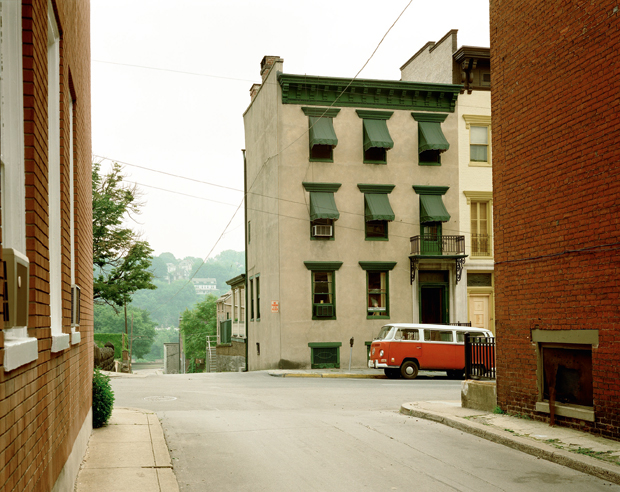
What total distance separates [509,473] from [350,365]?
20.1m

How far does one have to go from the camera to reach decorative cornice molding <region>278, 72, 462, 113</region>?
98.5 ft

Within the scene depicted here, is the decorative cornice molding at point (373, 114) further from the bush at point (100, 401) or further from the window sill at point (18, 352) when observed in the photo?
the window sill at point (18, 352)

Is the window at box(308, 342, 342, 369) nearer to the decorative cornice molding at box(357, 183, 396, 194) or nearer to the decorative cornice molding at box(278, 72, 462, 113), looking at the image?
the decorative cornice molding at box(357, 183, 396, 194)

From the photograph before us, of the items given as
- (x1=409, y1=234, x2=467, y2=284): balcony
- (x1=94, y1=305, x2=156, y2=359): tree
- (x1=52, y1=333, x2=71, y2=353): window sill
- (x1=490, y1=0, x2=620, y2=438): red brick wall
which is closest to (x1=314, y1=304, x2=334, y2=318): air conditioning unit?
(x1=409, y1=234, x2=467, y2=284): balcony

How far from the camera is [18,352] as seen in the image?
3525 millimetres

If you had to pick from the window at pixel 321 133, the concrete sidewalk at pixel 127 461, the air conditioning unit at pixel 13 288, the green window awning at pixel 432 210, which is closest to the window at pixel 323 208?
the window at pixel 321 133

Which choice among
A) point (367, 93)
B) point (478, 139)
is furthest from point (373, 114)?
point (478, 139)

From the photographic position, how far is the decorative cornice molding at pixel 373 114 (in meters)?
30.9

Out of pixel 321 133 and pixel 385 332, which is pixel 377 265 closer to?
pixel 385 332

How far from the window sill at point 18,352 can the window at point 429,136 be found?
93.2 ft

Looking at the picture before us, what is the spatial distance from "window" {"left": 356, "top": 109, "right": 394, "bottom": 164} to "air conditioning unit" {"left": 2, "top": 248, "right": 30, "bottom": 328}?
27129 millimetres

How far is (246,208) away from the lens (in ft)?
124

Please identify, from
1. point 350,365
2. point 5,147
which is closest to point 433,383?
point 350,365

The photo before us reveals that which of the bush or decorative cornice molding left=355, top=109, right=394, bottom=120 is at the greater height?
decorative cornice molding left=355, top=109, right=394, bottom=120
